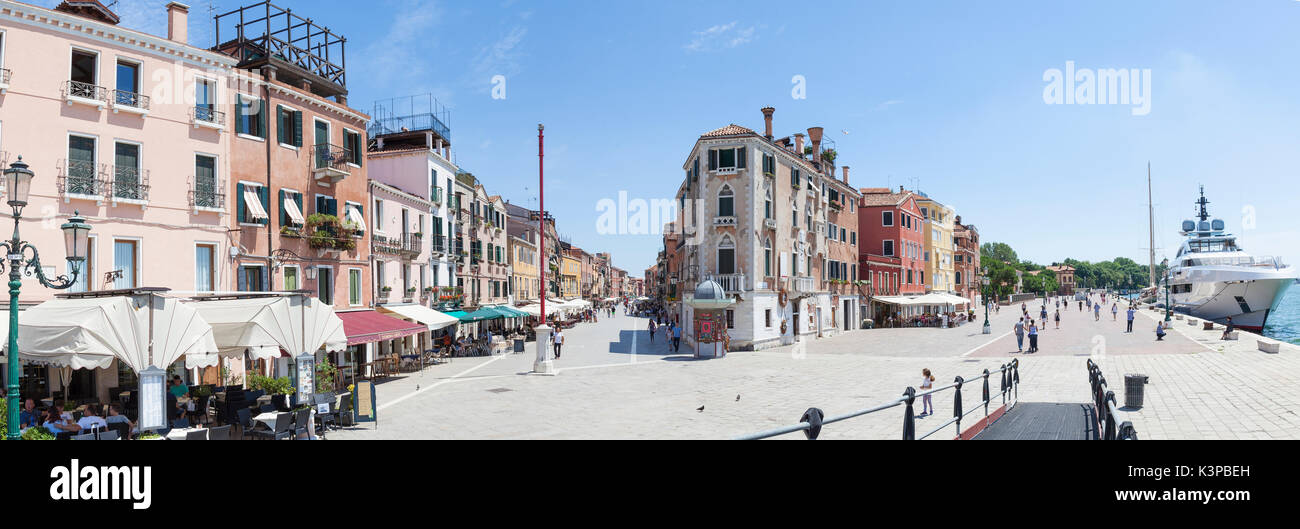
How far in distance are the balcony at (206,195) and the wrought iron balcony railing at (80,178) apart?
7.88 feet

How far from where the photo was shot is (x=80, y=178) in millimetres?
18031

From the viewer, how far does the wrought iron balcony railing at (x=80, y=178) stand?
1773 cm

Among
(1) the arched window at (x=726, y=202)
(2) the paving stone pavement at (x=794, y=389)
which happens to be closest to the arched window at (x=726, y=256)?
(1) the arched window at (x=726, y=202)

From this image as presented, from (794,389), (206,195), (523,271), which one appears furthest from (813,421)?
(523,271)

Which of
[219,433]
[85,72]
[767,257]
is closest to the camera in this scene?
[219,433]

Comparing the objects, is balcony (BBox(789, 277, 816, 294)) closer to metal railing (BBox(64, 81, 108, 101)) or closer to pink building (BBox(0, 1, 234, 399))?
pink building (BBox(0, 1, 234, 399))

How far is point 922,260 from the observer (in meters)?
66.2

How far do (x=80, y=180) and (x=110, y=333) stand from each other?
8983 mm

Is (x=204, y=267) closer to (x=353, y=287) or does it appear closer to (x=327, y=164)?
(x=327, y=164)

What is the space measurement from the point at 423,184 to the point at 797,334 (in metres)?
24.6

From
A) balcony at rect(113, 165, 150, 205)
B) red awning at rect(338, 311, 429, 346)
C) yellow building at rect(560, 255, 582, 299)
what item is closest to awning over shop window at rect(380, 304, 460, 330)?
red awning at rect(338, 311, 429, 346)

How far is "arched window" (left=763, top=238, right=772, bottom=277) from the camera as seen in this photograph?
3928 centimetres

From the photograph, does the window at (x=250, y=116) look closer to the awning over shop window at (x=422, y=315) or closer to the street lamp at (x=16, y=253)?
the awning over shop window at (x=422, y=315)

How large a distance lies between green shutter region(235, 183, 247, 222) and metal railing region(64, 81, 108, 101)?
4269 millimetres
